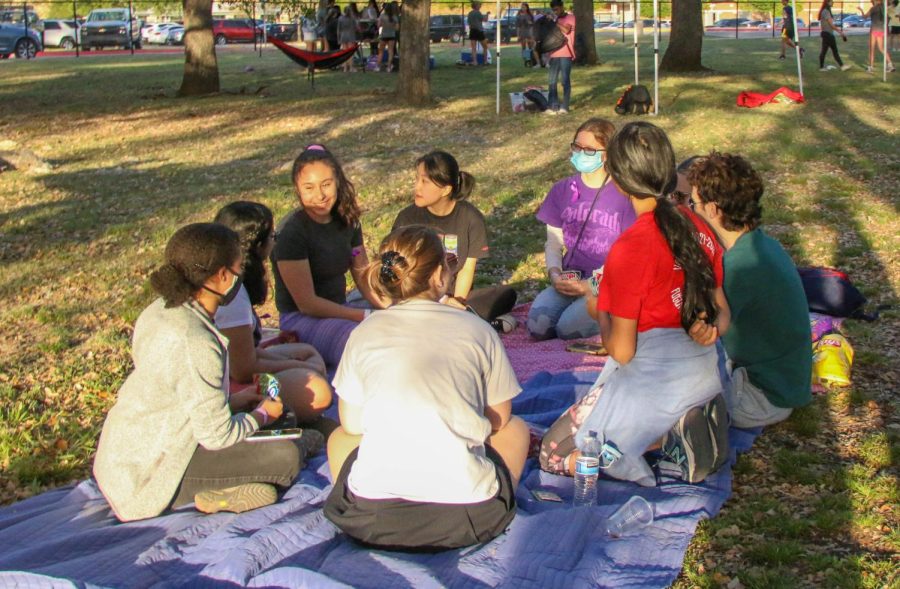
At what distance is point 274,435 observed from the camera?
12.1 ft

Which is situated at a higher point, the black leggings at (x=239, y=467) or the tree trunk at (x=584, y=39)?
the tree trunk at (x=584, y=39)

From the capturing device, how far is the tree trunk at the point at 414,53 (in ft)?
50.3

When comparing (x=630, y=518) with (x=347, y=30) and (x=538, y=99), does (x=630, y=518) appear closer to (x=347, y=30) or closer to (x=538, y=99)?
(x=538, y=99)

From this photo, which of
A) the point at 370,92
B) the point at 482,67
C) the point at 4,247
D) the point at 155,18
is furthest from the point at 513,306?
the point at 155,18

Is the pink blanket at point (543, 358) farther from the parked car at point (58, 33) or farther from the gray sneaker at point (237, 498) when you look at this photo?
the parked car at point (58, 33)

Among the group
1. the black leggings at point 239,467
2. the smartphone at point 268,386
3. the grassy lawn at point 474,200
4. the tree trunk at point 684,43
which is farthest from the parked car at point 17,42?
the black leggings at point 239,467

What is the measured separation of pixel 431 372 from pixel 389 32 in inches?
869

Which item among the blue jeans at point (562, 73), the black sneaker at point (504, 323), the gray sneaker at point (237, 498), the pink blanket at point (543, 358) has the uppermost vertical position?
the blue jeans at point (562, 73)

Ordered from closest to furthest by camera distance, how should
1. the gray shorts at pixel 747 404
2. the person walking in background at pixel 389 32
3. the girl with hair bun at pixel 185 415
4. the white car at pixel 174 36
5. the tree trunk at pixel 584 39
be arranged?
the girl with hair bun at pixel 185 415 → the gray shorts at pixel 747 404 → the tree trunk at pixel 584 39 → the person walking in background at pixel 389 32 → the white car at pixel 174 36

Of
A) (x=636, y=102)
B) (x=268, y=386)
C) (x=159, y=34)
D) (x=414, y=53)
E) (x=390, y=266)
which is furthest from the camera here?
(x=159, y=34)

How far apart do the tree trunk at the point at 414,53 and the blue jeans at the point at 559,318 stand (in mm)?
Answer: 10245

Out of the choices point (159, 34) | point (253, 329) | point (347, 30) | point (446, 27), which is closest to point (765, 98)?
point (253, 329)

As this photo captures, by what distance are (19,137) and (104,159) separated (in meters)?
2.84

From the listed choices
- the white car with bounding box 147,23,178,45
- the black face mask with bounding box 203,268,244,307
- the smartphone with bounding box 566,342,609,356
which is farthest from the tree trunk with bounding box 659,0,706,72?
the white car with bounding box 147,23,178,45
